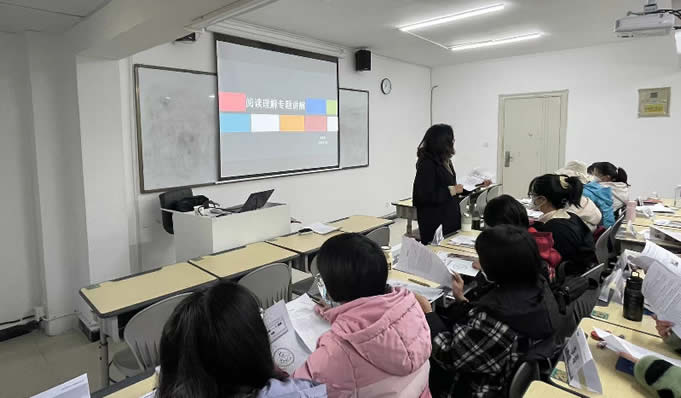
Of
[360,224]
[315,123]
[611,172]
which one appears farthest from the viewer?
[315,123]

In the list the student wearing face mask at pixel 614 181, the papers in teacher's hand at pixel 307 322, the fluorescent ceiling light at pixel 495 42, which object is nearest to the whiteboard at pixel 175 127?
the papers in teacher's hand at pixel 307 322

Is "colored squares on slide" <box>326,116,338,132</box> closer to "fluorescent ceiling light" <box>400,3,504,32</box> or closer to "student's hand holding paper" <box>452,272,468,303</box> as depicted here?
"fluorescent ceiling light" <box>400,3,504,32</box>

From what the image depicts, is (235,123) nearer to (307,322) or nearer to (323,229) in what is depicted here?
(323,229)

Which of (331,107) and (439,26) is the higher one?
(439,26)

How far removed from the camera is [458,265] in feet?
8.05

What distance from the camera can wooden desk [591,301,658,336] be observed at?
1.68 meters

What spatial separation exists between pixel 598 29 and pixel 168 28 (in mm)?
5054

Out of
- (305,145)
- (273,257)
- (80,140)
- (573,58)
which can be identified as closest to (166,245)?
(80,140)

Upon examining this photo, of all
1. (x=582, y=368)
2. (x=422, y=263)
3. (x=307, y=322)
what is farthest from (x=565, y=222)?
(x=307, y=322)

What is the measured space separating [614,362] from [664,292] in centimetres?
34

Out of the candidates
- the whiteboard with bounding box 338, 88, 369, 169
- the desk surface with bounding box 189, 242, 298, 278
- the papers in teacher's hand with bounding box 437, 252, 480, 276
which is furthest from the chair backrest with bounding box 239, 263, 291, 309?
the whiteboard with bounding box 338, 88, 369, 169

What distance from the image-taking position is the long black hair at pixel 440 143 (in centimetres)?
305

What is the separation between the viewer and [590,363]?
133 cm

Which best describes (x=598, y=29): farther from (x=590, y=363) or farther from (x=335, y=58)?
(x=590, y=363)
